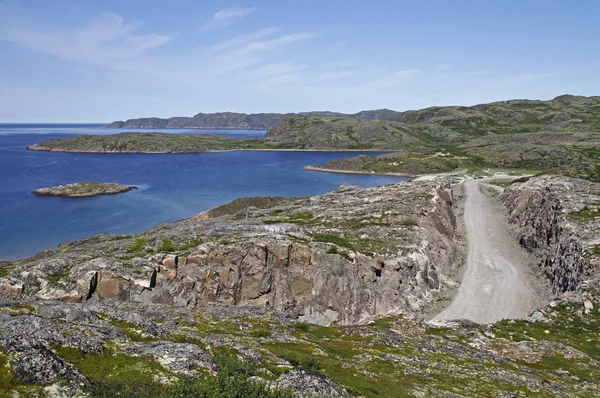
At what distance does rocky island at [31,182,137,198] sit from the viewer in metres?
168

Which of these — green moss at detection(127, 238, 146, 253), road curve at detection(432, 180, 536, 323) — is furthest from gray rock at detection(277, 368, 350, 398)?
green moss at detection(127, 238, 146, 253)

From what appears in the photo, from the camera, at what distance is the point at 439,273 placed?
73.6 m

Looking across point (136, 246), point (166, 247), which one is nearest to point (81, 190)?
point (136, 246)

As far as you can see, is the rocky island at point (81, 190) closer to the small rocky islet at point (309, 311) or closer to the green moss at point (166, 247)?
the small rocky islet at point (309, 311)

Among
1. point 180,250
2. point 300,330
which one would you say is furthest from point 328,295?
point 180,250

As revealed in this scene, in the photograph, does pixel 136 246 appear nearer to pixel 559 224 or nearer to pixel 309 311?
pixel 309 311

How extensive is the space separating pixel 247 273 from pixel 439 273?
124 ft

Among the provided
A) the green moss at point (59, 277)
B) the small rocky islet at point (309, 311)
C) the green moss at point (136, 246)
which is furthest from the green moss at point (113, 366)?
the green moss at point (136, 246)

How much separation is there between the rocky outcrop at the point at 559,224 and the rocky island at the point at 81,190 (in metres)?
160

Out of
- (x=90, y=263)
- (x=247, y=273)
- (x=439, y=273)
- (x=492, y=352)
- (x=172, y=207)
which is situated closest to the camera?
(x=492, y=352)

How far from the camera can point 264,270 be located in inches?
2347

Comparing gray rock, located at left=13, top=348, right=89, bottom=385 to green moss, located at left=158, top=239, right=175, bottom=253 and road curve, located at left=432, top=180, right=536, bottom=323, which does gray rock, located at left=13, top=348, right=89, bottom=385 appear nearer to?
green moss, located at left=158, top=239, right=175, bottom=253

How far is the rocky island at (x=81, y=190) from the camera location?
6624 inches

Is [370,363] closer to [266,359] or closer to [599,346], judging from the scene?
[266,359]
